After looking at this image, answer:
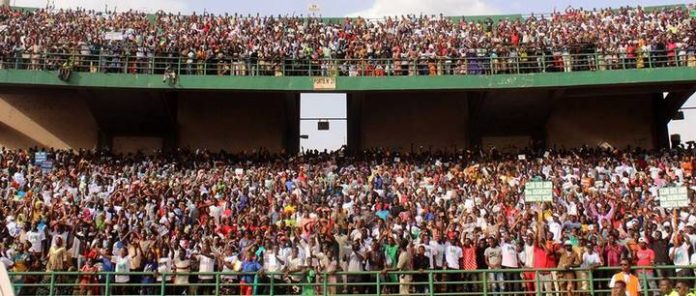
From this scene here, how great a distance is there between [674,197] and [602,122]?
44.4ft

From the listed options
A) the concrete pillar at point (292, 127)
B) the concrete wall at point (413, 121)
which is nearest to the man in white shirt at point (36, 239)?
the concrete pillar at point (292, 127)

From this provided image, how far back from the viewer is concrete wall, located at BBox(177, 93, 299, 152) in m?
27.2

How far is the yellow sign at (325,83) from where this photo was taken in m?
23.5

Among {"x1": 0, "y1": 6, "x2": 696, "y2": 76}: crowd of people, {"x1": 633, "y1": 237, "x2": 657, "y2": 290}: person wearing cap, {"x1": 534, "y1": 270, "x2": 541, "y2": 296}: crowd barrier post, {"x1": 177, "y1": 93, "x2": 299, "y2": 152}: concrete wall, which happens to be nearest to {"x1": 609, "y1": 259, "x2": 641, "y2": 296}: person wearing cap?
{"x1": 633, "y1": 237, "x2": 657, "y2": 290}: person wearing cap

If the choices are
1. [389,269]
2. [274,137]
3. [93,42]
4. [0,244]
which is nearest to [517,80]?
[274,137]

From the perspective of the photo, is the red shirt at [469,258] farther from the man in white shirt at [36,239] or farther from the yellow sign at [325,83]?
the yellow sign at [325,83]

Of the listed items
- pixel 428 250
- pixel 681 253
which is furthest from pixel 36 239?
pixel 681 253

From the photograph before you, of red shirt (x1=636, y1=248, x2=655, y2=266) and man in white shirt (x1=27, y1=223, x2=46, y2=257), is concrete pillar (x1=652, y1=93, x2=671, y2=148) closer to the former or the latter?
red shirt (x1=636, y1=248, x2=655, y2=266)

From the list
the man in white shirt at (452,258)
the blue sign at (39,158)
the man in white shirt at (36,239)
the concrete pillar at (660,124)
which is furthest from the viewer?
the concrete pillar at (660,124)

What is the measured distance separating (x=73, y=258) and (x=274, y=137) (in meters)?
14.4

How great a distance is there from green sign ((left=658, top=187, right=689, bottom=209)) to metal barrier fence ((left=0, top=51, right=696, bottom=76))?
927 cm

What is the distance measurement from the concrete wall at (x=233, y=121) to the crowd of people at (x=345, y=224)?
490cm

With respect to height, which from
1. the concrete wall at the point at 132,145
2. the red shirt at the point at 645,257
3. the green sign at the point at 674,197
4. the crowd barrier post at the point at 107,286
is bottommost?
the crowd barrier post at the point at 107,286

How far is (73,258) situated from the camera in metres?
13.4
